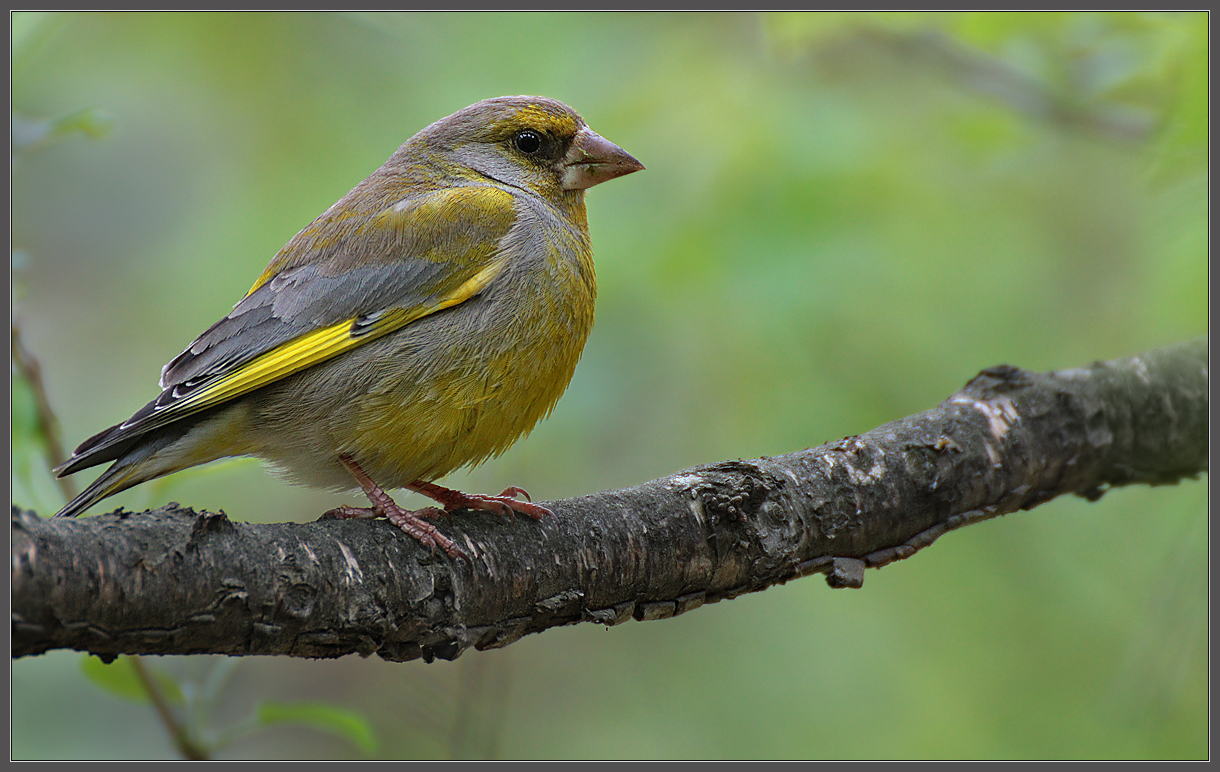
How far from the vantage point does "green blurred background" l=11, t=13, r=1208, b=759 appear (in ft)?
14.7

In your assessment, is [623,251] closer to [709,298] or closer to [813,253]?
[709,298]

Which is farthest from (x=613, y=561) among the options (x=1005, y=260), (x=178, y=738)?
(x=1005, y=260)

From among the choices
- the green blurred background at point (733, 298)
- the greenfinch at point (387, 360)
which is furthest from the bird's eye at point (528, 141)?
the green blurred background at point (733, 298)

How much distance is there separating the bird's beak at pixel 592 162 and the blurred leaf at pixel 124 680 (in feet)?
8.55

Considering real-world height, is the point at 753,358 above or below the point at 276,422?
below

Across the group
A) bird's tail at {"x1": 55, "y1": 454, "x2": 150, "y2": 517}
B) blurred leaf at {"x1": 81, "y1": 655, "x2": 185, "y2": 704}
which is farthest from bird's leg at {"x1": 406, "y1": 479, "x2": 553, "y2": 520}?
blurred leaf at {"x1": 81, "y1": 655, "x2": 185, "y2": 704}

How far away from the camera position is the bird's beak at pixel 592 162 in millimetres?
4207

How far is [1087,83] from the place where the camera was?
15.2 ft

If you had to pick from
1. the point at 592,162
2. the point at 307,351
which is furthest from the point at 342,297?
the point at 592,162

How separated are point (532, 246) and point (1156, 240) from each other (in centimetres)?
214

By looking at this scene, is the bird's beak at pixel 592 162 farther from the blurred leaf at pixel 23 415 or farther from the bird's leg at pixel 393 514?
the blurred leaf at pixel 23 415

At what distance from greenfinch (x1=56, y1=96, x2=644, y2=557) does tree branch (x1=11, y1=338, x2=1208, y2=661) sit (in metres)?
0.22

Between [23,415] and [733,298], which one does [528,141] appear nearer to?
[733,298]

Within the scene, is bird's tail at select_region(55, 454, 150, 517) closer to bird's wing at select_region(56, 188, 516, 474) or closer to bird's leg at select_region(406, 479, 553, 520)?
bird's wing at select_region(56, 188, 516, 474)
